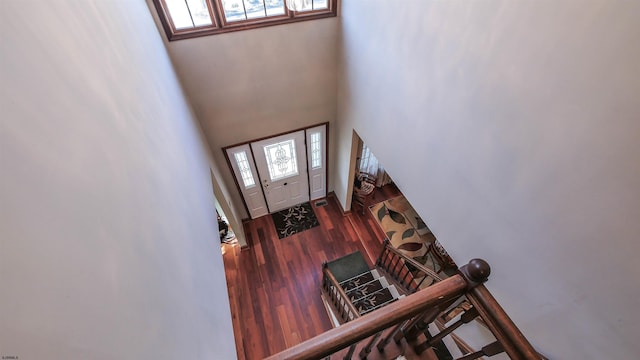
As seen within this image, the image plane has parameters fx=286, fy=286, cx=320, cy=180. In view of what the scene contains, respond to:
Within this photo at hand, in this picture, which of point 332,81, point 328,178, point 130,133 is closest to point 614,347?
point 130,133

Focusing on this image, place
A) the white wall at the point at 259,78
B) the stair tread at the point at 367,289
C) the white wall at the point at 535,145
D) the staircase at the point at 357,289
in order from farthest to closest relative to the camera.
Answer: the stair tread at the point at 367,289 < the staircase at the point at 357,289 < the white wall at the point at 259,78 < the white wall at the point at 535,145

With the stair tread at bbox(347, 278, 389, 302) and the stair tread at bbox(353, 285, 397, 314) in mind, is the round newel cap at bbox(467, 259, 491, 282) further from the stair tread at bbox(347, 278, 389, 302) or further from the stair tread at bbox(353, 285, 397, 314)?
the stair tread at bbox(347, 278, 389, 302)

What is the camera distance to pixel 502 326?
1.00 meters

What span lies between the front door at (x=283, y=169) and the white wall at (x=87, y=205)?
254 cm

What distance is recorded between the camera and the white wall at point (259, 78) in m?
2.99

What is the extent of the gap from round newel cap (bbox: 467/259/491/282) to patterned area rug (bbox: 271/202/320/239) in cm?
410

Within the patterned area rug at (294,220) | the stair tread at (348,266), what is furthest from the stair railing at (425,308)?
the patterned area rug at (294,220)

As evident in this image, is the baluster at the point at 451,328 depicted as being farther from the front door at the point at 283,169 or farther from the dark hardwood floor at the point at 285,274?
the front door at the point at 283,169

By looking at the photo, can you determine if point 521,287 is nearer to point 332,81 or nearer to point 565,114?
point 565,114

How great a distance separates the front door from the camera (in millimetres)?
4281

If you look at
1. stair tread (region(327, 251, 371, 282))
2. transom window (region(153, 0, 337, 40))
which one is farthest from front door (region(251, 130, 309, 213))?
transom window (region(153, 0, 337, 40))

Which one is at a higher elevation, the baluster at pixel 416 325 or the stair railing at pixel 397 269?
the stair railing at pixel 397 269

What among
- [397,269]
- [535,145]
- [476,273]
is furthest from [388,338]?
[397,269]

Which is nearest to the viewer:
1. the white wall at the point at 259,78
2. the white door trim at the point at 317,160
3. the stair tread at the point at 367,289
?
the white wall at the point at 259,78
